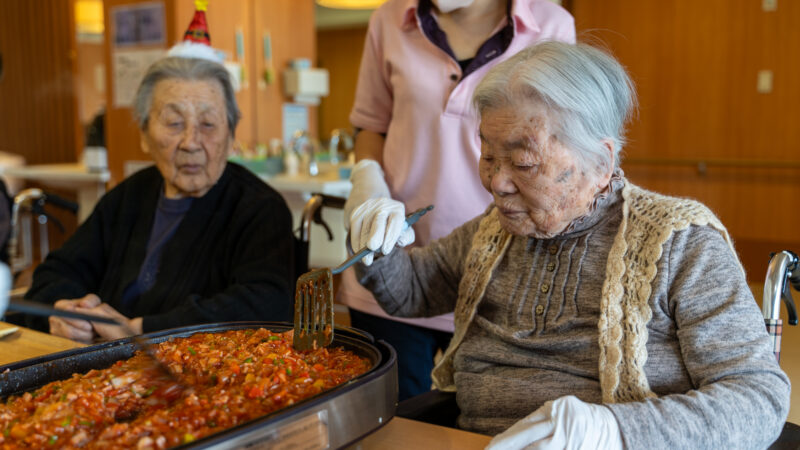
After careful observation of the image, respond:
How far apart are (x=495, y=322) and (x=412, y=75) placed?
68cm

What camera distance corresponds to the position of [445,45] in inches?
65.3

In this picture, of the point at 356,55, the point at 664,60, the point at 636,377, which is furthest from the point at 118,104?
the point at 356,55

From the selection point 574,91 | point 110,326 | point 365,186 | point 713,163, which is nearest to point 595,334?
point 574,91

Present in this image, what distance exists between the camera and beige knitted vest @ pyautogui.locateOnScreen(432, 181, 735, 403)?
1.05 metres

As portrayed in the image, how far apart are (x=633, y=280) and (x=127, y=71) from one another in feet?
14.2

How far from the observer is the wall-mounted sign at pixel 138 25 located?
176 inches

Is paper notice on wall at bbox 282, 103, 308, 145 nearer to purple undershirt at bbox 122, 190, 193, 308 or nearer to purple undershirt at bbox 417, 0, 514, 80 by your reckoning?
purple undershirt at bbox 122, 190, 193, 308

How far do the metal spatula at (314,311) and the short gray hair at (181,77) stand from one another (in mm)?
916

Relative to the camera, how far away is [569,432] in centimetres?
88

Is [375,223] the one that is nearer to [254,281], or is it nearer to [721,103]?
[254,281]

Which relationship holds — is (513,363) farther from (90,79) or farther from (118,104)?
(90,79)

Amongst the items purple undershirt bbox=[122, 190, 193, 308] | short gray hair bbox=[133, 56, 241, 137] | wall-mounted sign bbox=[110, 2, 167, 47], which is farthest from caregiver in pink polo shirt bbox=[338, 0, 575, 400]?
wall-mounted sign bbox=[110, 2, 167, 47]

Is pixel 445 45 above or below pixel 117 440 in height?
above

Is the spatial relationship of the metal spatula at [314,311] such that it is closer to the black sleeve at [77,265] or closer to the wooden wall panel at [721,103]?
the black sleeve at [77,265]
